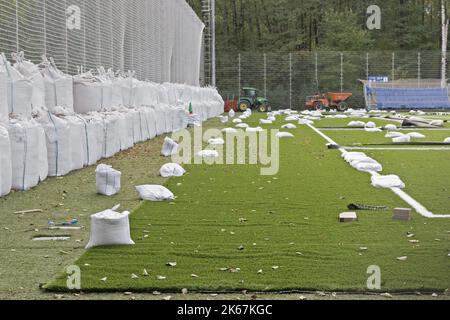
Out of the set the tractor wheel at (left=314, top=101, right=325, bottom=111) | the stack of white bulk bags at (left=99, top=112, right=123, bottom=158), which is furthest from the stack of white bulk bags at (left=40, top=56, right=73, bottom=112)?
the tractor wheel at (left=314, top=101, right=325, bottom=111)

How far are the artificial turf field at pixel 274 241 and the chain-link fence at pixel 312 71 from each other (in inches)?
1492

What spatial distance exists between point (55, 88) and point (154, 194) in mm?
4009

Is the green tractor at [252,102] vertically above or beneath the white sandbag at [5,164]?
above

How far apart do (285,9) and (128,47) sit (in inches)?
1686

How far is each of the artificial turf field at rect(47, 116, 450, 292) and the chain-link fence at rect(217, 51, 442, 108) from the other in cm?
3790

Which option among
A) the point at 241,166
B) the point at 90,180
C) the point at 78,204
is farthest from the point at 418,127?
the point at 78,204

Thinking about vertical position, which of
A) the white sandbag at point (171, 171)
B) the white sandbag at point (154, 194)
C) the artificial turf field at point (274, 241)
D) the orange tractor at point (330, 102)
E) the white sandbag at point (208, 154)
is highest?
the orange tractor at point (330, 102)

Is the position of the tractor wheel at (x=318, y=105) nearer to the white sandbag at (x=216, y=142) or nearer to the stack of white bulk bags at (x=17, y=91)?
the white sandbag at (x=216, y=142)

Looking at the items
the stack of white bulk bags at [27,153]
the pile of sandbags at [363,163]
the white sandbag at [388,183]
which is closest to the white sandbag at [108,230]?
the stack of white bulk bags at [27,153]

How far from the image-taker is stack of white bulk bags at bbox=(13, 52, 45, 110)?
10453 mm

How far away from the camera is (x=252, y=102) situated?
4428cm

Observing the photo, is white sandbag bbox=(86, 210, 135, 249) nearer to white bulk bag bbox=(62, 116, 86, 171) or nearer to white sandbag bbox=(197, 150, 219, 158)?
white bulk bag bbox=(62, 116, 86, 171)

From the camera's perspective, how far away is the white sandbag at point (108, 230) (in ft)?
19.3

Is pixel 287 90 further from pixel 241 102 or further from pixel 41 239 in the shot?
pixel 41 239
